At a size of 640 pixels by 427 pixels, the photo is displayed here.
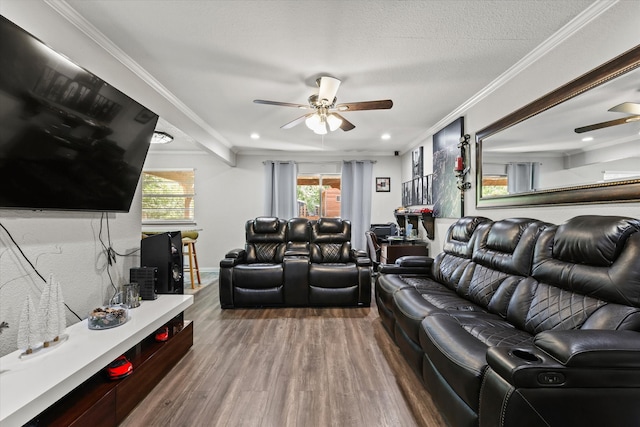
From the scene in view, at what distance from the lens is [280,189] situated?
5.58m

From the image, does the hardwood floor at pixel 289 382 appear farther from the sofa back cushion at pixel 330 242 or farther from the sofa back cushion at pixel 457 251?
the sofa back cushion at pixel 330 242

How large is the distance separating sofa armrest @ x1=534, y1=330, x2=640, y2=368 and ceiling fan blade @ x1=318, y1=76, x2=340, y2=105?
2308mm

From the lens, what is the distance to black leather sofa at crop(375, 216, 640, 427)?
0.96 metres

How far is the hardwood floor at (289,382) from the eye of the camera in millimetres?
1572

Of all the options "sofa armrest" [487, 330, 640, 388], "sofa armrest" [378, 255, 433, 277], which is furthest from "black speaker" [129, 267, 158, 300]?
"sofa armrest" [487, 330, 640, 388]

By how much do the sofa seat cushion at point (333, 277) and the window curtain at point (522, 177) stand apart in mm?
1930

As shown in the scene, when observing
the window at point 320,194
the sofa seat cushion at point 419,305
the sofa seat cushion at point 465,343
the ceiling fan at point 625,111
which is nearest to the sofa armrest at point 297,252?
the sofa seat cushion at point 419,305

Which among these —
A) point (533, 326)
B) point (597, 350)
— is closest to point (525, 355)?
point (597, 350)

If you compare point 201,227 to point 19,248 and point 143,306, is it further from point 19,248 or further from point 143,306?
point 19,248

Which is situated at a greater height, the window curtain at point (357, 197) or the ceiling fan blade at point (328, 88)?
the ceiling fan blade at point (328, 88)

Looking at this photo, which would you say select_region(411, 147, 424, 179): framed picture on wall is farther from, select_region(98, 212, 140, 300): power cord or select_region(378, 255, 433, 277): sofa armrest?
select_region(98, 212, 140, 300): power cord

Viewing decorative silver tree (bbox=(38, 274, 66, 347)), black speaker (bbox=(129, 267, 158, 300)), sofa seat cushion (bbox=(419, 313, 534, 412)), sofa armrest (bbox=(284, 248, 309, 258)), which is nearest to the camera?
sofa seat cushion (bbox=(419, 313, 534, 412))

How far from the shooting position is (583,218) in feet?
5.16

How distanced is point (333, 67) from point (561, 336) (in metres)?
2.38
